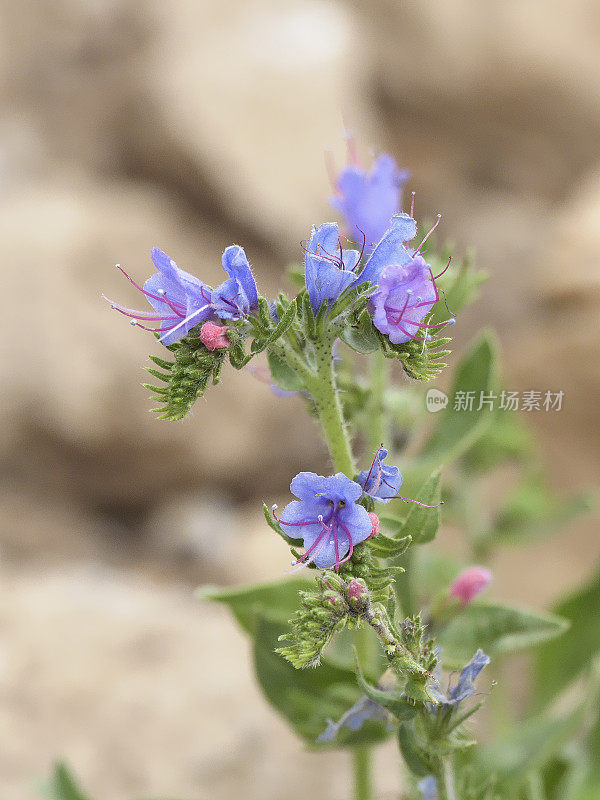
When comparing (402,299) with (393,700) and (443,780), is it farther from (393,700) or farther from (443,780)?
(443,780)

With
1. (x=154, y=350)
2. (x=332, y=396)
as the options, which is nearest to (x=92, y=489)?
(x=154, y=350)

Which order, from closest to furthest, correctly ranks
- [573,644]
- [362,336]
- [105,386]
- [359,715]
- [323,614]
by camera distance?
[323,614], [362,336], [359,715], [573,644], [105,386]

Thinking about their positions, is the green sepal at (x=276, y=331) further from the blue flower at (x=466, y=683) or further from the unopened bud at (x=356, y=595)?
the blue flower at (x=466, y=683)

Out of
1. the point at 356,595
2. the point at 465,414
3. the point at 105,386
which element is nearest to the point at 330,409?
the point at 356,595

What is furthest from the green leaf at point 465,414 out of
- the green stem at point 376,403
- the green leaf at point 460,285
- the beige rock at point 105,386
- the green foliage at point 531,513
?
the beige rock at point 105,386

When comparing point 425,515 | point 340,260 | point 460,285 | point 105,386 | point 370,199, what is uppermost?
point 105,386

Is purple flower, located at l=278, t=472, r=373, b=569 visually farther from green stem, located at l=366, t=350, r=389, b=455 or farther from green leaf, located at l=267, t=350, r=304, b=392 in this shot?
green stem, located at l=366, t=350, r=389, b=455
